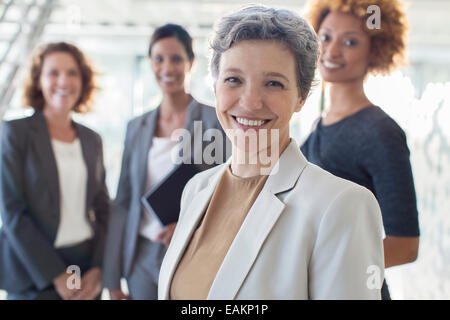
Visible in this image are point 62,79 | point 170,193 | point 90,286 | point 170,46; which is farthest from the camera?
point 62,79

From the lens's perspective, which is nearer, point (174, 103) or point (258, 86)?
point (258, 86)

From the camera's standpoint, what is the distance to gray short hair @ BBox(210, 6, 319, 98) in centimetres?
60

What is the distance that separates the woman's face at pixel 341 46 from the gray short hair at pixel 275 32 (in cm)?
19

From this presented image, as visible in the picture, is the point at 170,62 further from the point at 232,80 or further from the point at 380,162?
the point at 380,162

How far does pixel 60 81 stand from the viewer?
1.54 m

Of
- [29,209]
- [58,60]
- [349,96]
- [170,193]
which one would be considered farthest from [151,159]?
[58,60]

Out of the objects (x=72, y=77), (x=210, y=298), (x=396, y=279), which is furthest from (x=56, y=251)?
(x=396, y=279)

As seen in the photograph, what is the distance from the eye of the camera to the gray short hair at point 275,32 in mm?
601

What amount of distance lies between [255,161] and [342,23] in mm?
351

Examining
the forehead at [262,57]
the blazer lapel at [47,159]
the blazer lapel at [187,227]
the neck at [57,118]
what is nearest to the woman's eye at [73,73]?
the neck at [57,118]

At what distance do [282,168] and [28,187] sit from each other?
1.06 metres

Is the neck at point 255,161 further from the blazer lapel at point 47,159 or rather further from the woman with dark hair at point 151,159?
the blazer lapel at point 47,159

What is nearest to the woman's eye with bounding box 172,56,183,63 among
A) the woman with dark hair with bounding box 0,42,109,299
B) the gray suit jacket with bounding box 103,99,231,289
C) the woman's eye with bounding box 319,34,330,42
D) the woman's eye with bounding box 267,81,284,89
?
the gray suit jacket with bounding box 103,99,231,289
